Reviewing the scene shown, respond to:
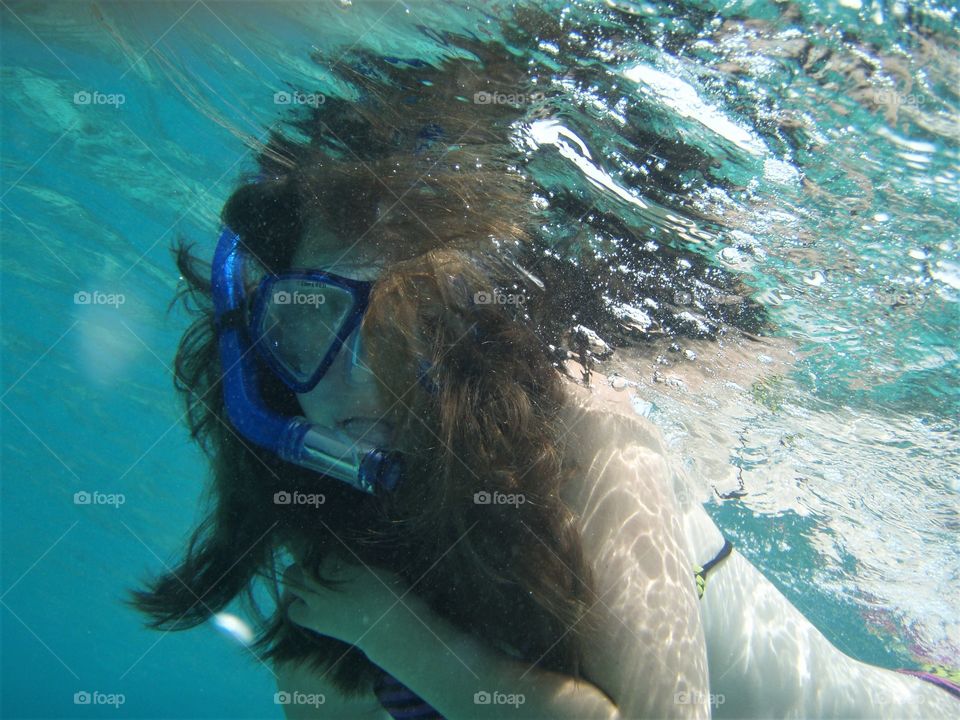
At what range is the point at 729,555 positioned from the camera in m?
5.39

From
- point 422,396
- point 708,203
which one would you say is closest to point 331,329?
point 422,396

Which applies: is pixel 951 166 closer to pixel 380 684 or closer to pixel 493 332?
pixel 493 332

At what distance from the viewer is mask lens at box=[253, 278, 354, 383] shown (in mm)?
3250

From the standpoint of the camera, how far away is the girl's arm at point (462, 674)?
101 inches

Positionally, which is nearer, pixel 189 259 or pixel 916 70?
pixel 916 70

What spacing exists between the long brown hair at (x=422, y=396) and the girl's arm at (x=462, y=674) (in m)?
0.09

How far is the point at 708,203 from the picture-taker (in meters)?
5.29

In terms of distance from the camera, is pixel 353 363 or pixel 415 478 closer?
pixel 415 478

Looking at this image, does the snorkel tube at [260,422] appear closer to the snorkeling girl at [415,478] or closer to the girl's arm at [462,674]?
the snorkeling girl at [415,478]

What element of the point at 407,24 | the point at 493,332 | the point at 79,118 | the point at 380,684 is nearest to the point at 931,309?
the point at 493,332

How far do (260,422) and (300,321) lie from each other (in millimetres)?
655

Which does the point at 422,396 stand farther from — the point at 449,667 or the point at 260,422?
the point at 449,667

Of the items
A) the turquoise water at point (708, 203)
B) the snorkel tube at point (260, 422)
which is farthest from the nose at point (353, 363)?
the turquoise water at point (708, 203)

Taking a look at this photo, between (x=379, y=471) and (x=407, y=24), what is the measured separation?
404 cm
